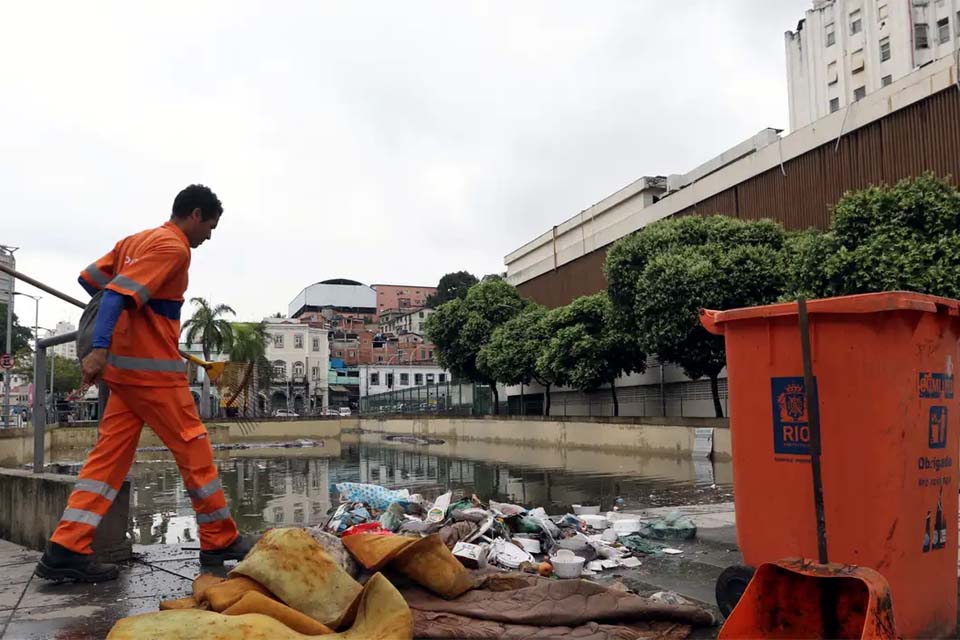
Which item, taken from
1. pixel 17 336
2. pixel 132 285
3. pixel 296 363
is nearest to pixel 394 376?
pixel 296 363

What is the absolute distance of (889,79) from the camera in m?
45.8

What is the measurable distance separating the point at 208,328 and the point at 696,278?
4017cm

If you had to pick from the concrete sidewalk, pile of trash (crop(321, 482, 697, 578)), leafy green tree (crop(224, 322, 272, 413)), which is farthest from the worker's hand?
leafy green tree (crop(224, 322, 272, 413))

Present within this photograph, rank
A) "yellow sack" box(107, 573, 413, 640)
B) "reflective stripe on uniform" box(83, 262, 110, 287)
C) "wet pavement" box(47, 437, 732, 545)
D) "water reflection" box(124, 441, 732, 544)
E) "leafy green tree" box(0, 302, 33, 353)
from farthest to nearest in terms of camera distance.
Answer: "leafy green tree" box(0, 302, 33, 353)
"water reflection" box(124, 441, 732, 544)
"wet pavement" box(47, 437, 732, 545)
"reflective stripe on uniform" box(83, 262, 110, 287)
"yellow sack" box(107, 573, 413, 640)

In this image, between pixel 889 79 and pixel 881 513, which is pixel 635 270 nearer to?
pixel 881 513

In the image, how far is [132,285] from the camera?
374cm

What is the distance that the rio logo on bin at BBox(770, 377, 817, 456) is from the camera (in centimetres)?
309

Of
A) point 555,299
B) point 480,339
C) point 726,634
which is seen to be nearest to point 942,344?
point 726,634

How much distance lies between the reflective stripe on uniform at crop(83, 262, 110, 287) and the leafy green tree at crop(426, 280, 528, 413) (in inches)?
1391

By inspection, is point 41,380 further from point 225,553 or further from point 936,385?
point 936,385

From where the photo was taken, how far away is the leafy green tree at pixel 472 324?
4044cm

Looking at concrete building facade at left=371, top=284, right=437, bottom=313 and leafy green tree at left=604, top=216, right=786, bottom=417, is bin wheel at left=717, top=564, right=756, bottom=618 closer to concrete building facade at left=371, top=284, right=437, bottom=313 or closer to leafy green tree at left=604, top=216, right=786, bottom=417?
leafy green tree at left=604, top=216, right=786, bottom=417

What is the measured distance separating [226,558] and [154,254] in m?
1.68

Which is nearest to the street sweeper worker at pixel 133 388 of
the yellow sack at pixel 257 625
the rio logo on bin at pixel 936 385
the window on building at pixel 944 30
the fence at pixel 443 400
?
the yellow sack at pixel 257 625
